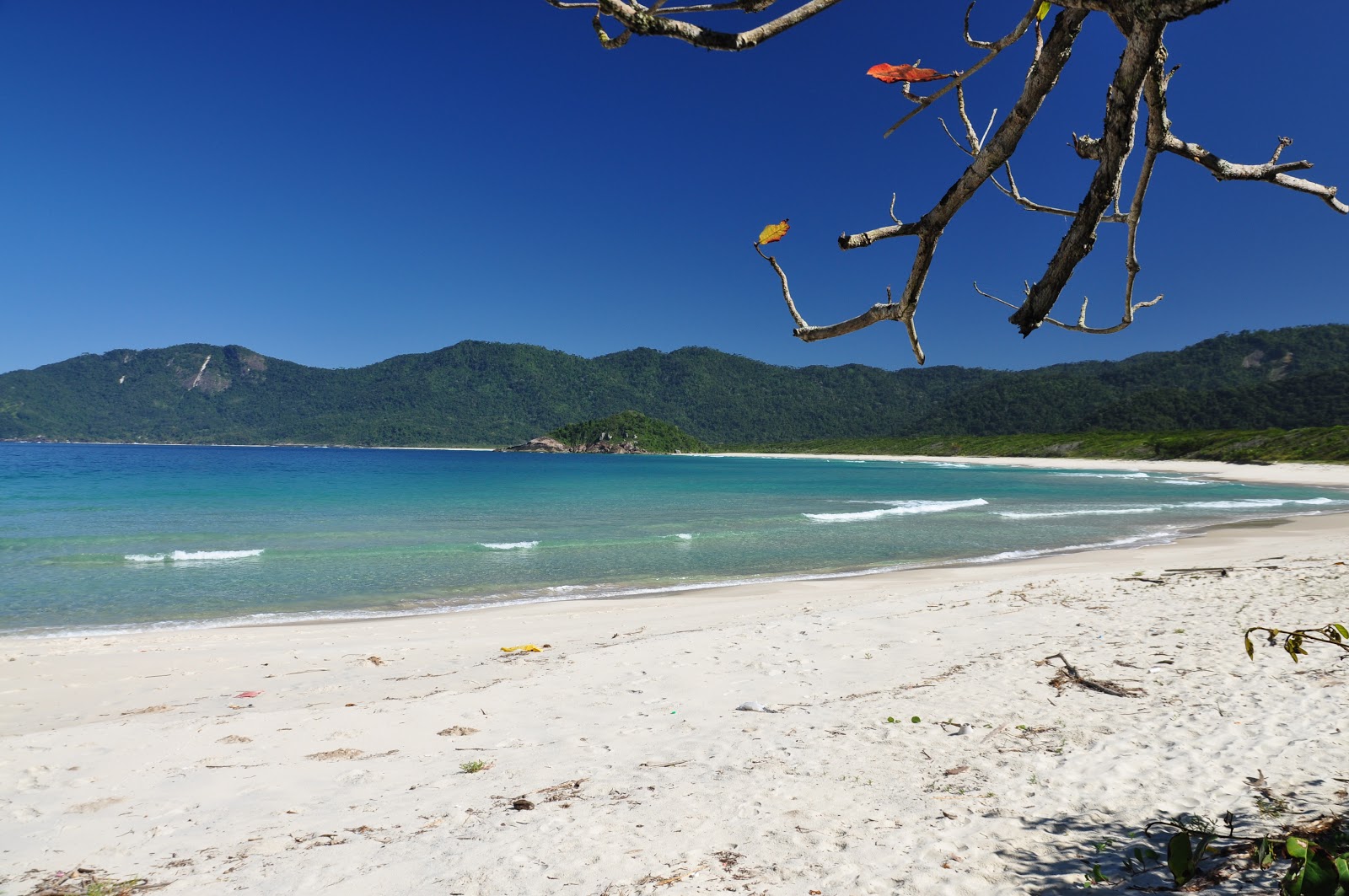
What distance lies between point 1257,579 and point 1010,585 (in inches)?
154

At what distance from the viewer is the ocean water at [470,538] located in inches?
600

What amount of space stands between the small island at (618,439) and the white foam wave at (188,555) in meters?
159

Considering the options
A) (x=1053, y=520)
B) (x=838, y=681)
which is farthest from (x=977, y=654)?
(x=1053, y=520)

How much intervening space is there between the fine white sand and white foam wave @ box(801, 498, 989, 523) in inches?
806

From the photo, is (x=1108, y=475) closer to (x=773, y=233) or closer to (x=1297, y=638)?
(x=1297, y=638)

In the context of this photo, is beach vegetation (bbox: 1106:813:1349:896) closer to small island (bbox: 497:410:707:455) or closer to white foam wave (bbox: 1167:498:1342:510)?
white foam wave (bbox: 1167:498:1342:510)

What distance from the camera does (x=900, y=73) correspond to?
2014mm

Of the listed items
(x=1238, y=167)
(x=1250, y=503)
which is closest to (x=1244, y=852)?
(x=1238, y=167)

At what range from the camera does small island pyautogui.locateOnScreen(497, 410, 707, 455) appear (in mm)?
183625

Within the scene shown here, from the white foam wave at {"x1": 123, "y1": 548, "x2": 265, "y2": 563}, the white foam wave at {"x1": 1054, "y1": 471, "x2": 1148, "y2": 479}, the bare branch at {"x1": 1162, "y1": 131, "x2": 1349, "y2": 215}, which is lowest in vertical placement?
the white foam wave at {"x1": 123, "y1": 548, "x2": 265, "y2": 563}

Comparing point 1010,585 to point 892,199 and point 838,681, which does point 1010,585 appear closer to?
point 838,681

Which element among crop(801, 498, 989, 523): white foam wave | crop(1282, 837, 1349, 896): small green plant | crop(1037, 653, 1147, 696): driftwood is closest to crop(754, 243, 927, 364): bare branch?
crop(1282, 837, 1349, 896): small green plant

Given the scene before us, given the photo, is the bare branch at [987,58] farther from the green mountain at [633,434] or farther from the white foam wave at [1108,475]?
the green mountain at [633,434]

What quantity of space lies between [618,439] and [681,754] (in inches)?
7070
